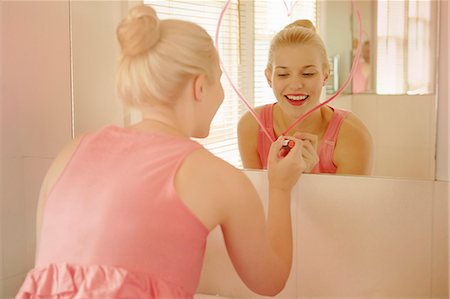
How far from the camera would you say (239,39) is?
4.62 feet

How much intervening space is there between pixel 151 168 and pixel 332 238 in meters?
0.54

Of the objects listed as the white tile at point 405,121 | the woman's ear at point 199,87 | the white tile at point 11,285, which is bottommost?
the white tile at point 11,285

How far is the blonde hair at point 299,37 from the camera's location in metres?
1.30

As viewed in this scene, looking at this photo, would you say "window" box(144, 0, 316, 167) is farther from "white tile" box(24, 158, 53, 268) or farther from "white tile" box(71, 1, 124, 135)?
"white tile" box(24, 158, 53, 268)

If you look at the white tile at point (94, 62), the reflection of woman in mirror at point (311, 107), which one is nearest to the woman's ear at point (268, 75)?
the reflection of woman in mirror at point (311, 107)

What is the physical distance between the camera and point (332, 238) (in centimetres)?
136

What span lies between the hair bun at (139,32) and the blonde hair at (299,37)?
37 centimetres

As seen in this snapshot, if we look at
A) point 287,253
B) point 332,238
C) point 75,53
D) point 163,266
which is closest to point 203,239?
point 163,266

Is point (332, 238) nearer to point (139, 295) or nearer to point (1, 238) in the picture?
point (139, 295)

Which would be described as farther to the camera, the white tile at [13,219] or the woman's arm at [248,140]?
the white tile at [13,219]

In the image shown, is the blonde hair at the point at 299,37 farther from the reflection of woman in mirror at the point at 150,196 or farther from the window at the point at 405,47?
the reflection of woman in mirror at the point at 150,196

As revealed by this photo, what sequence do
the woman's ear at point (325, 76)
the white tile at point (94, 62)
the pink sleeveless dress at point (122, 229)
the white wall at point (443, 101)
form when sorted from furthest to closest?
the white tile at point (94, 62), the woman's ear at point (325, 76), the white wall at point (443, 101), the pink sleeveless dress at point (122, 229)

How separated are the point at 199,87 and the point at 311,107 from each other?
0.36m

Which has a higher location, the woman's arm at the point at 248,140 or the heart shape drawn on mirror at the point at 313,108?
the heart shape drawn on mirror at the point at 313,108
